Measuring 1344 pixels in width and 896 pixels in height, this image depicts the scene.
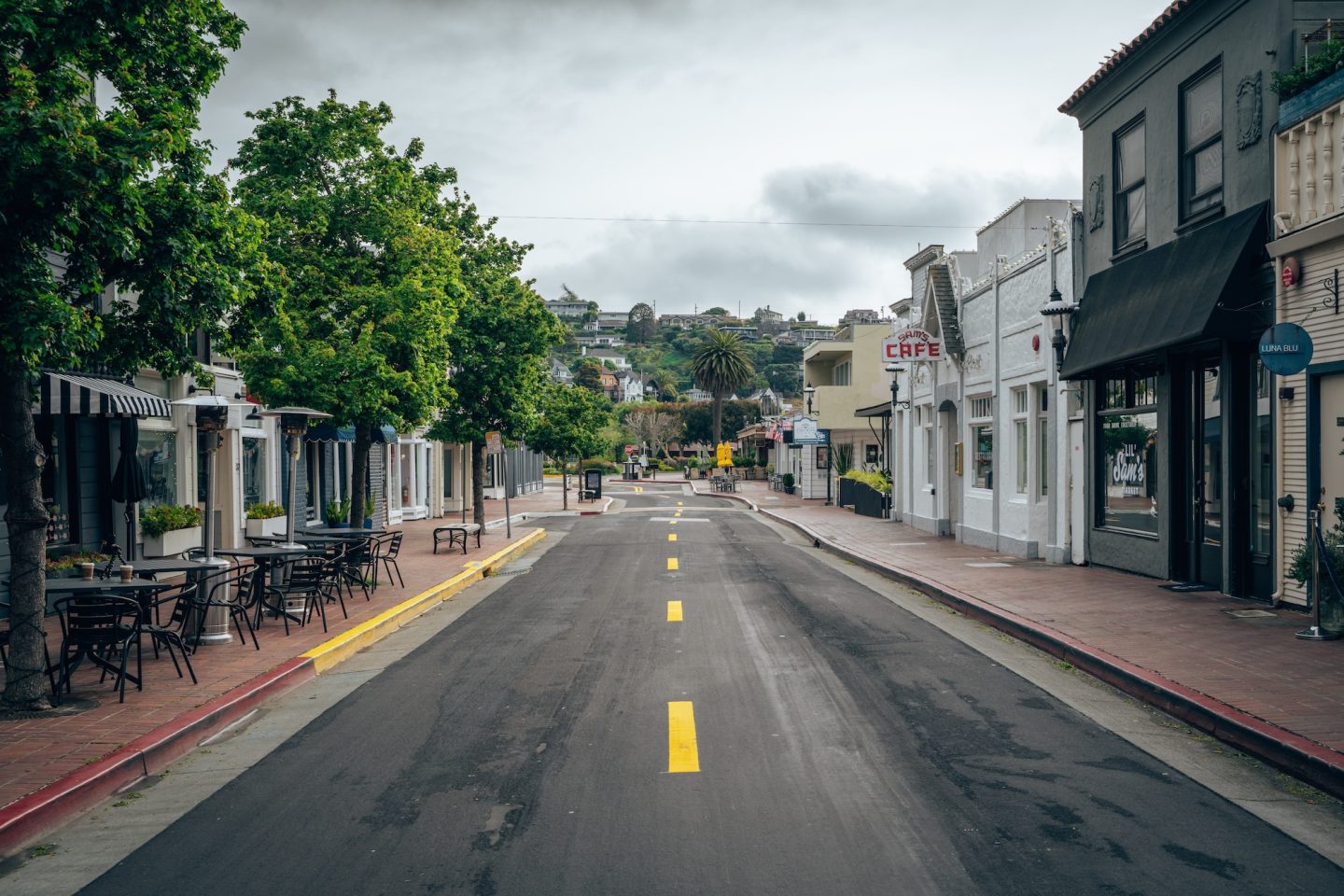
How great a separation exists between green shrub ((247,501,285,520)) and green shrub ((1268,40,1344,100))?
1912cm

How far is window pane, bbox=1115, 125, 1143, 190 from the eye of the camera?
1558 cm

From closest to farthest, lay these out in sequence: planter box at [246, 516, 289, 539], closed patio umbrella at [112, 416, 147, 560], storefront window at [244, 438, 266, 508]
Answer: closed patio umbrella at [112, 416, 147, 560]
planter box at [246, 516, 289, 539]
storefront window at [244, 438, 266, 508]

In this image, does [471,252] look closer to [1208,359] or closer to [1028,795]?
[1208,359]

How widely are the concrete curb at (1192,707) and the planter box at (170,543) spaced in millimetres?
12534

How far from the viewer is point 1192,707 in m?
7.62

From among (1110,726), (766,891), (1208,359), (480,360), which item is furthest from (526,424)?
(766,891)

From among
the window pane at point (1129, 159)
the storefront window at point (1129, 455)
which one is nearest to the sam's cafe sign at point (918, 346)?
the storefront window at point (1129, 455)

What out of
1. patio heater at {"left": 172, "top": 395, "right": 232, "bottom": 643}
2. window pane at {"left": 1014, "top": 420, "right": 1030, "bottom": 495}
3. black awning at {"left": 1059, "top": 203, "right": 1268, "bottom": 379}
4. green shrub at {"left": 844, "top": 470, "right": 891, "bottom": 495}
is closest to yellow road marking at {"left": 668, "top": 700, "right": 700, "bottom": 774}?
patio heater at {"left": 172, "top": 395, "right": 232, "bottom": 643}

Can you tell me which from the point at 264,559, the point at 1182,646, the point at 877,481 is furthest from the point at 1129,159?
the point at 877,481

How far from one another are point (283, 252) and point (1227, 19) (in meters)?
14.0

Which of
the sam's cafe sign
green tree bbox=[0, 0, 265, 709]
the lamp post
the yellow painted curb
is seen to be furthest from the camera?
the sam's cafe sign

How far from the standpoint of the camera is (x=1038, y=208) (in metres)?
20.9

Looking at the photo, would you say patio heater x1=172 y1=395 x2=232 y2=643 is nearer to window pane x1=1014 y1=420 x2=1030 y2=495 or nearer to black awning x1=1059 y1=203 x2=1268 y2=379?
black awning x1=1059 y1=203 x2=1268 y2=379

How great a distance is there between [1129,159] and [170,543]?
16.7 metres
